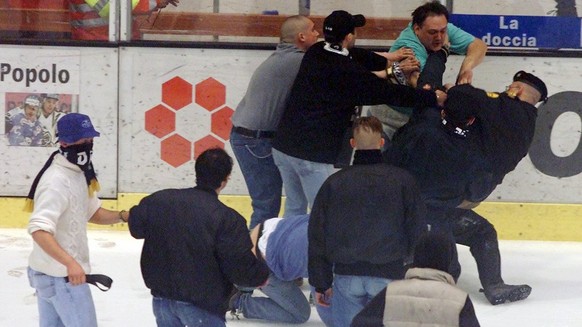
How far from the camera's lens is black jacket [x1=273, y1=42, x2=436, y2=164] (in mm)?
6707

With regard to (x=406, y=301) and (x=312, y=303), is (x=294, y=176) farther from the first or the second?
(x=406, y=301)

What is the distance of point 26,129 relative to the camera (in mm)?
8781

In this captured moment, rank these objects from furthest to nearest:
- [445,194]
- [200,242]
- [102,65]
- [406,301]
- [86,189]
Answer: [102,65] < [445,194] < [86,189] < [200,242] < [406,301]

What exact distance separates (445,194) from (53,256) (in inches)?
108

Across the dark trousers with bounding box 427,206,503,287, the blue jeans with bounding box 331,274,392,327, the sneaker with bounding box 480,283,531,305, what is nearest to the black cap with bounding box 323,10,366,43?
the dark trousers with bounding box 427,206,503,287

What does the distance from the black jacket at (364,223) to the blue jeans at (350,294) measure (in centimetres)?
4

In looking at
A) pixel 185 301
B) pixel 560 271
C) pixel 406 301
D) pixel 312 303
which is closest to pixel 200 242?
pixel 185 301

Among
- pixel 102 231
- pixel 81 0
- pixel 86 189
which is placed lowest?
pixel 102 231

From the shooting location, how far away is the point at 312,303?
22.9 ft

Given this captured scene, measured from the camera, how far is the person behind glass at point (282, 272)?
6172mm

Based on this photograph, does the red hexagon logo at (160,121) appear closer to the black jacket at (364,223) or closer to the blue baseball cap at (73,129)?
the black jacket at (364,223)

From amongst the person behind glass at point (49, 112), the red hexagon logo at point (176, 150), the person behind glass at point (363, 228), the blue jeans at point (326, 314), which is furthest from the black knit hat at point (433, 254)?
the person behind glass at point (49, 112)

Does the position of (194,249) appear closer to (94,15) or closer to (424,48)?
(424,48)

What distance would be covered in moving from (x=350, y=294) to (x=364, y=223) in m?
0.36
